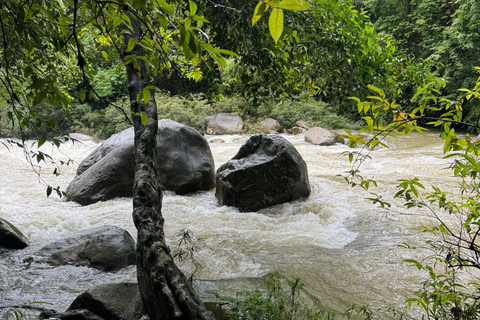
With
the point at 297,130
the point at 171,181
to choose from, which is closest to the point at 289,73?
the point at 171,181

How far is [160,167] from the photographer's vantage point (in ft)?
20.6

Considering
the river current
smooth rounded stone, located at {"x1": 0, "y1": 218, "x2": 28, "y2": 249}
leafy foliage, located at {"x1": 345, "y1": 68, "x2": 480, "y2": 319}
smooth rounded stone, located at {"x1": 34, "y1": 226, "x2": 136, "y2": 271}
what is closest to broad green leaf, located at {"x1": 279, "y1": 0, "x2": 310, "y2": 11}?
leafy foliage, located at {"x1": 345, "y1": 68, "x2": 480, "y2": 319}

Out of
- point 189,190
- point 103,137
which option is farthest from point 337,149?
point 103,137

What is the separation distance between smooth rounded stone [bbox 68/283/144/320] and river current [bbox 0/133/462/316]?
0.38 metres

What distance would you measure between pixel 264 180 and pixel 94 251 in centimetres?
295

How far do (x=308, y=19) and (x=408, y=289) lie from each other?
2584 millimetres

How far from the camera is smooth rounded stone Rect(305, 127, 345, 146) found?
10875 millimetres

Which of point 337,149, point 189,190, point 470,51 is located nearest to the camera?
point 189,190

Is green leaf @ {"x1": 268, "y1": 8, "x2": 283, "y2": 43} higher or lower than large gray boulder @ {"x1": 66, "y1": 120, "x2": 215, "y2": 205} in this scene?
higher

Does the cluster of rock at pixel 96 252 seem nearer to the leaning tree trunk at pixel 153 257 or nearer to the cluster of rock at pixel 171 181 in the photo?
the cluster of rock at pixel 171 181

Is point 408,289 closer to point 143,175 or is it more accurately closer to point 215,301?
point 215,301

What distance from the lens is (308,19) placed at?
2.69m

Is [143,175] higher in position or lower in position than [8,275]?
higher

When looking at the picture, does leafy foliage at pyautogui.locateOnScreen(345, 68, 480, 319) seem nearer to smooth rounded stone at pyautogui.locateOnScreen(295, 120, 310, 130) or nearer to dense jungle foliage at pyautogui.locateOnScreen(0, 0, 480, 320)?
dense jungle foliage at pyautogui.locateOnScreen(0, 0, 480, 320)
